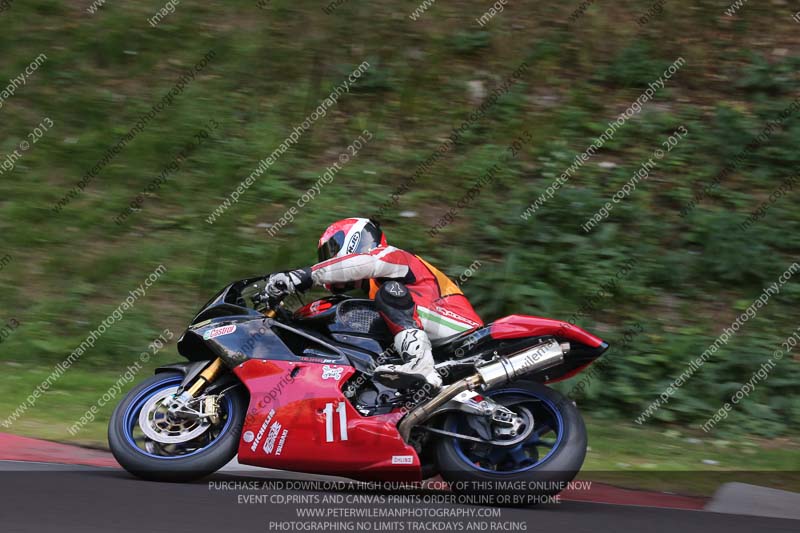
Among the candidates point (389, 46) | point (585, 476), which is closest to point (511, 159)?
point (389, 46)

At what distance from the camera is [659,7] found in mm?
12742

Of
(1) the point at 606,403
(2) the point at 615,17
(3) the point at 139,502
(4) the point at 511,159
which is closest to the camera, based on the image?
(3) the point at 139,502

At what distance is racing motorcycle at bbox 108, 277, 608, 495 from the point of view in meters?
5.70

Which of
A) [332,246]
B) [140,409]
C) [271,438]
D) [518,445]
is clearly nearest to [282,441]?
[271,438]

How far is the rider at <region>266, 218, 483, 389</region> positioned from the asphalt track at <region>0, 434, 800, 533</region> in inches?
33.6

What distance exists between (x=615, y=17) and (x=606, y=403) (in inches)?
244

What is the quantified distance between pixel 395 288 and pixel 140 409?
1.74m

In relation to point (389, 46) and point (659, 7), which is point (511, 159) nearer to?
point (389, 46)

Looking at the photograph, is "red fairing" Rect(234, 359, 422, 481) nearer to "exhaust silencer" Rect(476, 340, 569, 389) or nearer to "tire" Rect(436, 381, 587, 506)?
"tire" Rect(436, 381, 587, 506)

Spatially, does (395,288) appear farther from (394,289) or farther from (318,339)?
(318,339)

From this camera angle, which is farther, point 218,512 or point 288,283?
point 288,283

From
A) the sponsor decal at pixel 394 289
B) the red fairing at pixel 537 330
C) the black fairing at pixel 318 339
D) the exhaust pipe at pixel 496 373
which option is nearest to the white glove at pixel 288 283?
the black fairing at pixel 318 339

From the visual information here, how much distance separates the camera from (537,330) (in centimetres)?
578

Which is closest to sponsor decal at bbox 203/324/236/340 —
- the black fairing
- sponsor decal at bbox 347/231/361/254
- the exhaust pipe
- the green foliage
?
the black fairing
